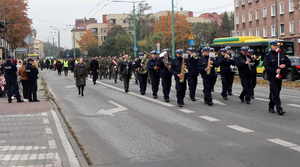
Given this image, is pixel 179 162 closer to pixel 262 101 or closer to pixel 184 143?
pixel 184 143

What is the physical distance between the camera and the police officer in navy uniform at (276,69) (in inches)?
463

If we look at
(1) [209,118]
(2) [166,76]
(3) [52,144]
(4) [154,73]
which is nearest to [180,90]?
(2) [166,76]

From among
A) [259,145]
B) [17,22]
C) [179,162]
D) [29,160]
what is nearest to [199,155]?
[179,162]

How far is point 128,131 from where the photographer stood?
10.3 meters

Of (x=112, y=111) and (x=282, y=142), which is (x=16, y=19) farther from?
(x=282, y=142)

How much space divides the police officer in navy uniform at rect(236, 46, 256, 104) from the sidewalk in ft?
18.2

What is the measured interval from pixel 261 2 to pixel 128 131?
199 feet

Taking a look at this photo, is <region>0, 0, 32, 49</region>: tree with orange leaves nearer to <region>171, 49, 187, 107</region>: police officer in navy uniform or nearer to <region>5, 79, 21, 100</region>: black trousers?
<region>5, 79, 21, 100</region>: black trousers

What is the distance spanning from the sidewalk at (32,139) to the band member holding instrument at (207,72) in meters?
4.38

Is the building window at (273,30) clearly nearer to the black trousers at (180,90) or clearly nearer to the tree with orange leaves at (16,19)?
the tree with orange leaves at (16,19)

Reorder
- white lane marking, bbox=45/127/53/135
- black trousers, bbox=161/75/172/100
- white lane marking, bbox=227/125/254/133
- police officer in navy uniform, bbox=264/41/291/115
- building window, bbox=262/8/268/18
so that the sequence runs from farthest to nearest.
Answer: building window, bbox=262/8/268/18, black trousers, bbox=161/75/172/100, police officer in navy uniform, bbox=264/41/291/115, white lane marking, bbox=45/127/53/135, white lane marking, bbox=227/125/254/133

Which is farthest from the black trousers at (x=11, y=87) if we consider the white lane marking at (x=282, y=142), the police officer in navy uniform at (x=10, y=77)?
the white lane marking at (x=282, y=142)

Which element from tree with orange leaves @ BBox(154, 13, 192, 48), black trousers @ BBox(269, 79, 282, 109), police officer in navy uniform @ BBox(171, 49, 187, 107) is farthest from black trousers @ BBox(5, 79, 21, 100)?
tree with orange leaves @ BBox(154, 13, 192, 48)

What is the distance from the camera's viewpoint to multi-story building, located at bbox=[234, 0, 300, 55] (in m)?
58.9
